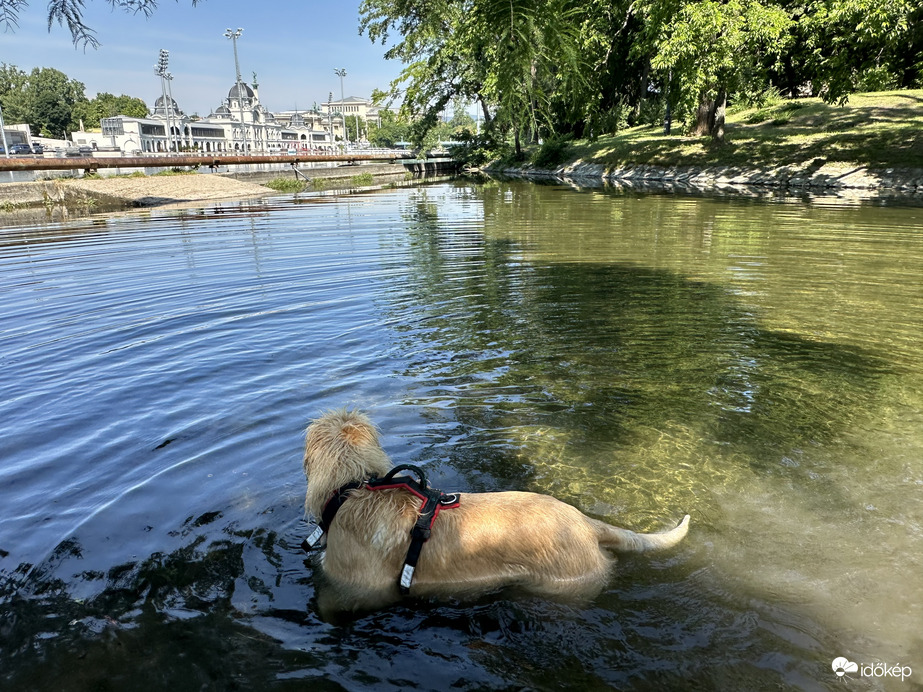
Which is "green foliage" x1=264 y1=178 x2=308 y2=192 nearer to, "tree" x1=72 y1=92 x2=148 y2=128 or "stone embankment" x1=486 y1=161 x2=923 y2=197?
"stone embankment" x1=486 y1=161 x2=923 y2=197

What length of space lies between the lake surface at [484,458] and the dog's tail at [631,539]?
0.14m

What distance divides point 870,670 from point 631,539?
1394 millimetres

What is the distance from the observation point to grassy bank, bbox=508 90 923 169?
30250 mm

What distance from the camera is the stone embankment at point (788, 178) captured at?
2778cm

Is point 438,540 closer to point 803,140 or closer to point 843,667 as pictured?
point 843,667

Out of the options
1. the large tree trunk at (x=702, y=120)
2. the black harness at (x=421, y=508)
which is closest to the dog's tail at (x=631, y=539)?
the black harness at (x=421, y=508)

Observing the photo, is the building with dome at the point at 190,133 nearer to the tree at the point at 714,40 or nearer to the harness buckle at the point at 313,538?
the tree at the point at 714,40

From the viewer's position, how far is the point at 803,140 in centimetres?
3472

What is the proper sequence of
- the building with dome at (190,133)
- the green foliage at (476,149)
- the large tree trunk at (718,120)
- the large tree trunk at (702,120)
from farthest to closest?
the building with dome at (190,133), the green foliage at (476,149), the large tree trunk at (702,120), the large tree trunk at (718,120)

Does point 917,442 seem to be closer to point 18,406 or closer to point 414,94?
point 18,406

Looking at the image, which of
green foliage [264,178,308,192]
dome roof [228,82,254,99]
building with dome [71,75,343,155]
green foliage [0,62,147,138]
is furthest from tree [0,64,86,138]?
green foliage [264,178,308,192]

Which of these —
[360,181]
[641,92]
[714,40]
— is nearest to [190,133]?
[360,181]

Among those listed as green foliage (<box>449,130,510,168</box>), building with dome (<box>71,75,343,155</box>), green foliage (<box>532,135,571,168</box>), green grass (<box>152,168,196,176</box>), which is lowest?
green grass (<box>152,168,196,176</box>)

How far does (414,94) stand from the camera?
4938 cm
